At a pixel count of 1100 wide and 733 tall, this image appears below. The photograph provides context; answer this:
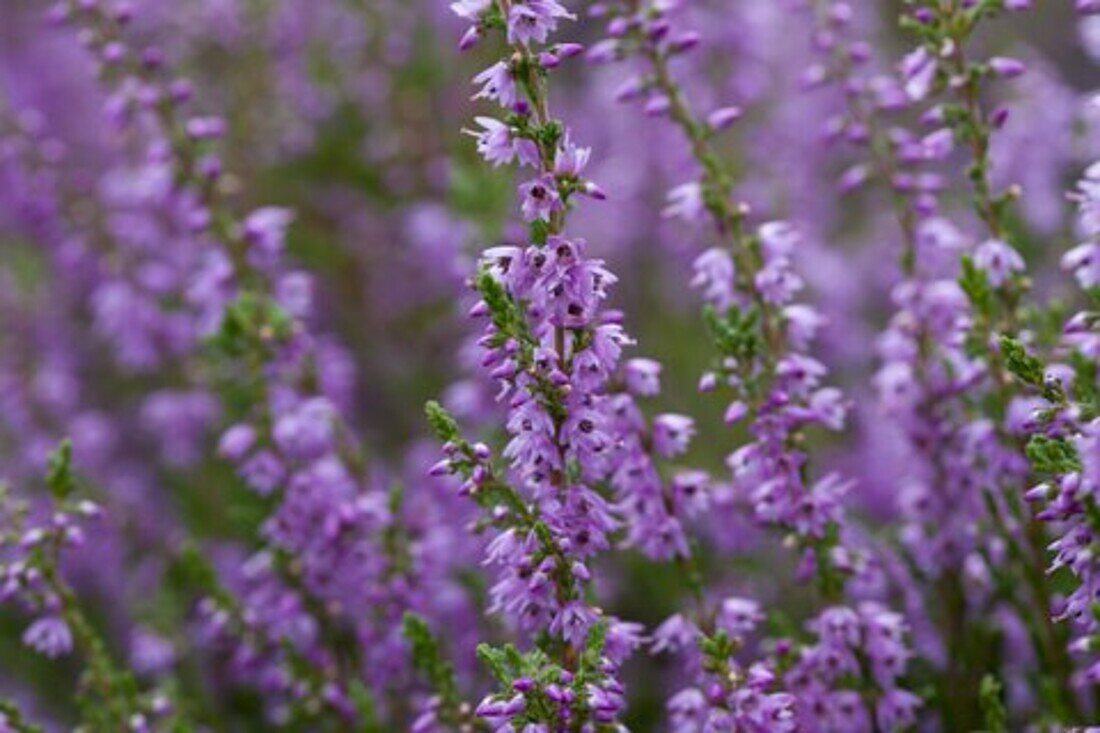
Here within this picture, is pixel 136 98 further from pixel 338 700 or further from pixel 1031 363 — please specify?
pixel 1031 363

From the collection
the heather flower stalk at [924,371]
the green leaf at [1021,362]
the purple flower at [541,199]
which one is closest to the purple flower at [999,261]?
the heather flower stalk at [924,371]

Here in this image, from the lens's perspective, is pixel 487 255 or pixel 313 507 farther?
pixel 313 507

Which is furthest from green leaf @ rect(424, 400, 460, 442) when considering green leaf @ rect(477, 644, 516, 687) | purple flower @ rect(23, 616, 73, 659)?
purple flower @ rect(23, 616, 73, 659)

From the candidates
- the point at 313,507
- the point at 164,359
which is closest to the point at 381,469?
the point at 164,359

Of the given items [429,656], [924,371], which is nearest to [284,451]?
[429,656]

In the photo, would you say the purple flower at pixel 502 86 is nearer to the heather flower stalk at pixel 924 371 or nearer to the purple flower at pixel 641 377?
the purple flower at pixel 641 377

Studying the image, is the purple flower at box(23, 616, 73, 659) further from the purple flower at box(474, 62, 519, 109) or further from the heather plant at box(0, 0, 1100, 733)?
the purple flower at box(474, 62, 519, 109)
